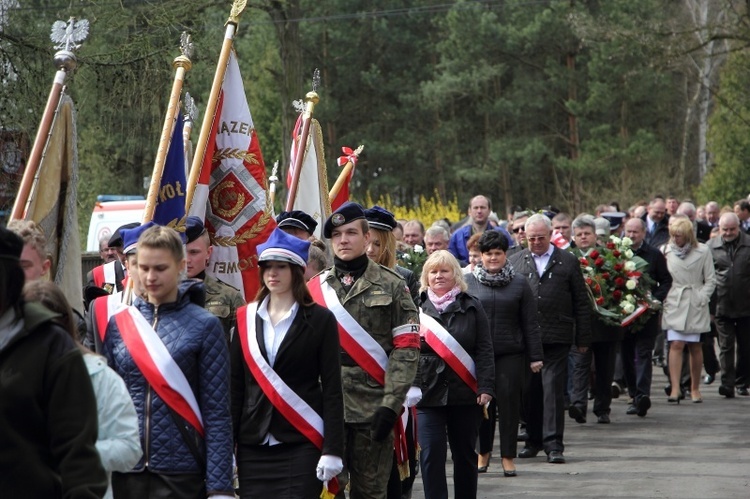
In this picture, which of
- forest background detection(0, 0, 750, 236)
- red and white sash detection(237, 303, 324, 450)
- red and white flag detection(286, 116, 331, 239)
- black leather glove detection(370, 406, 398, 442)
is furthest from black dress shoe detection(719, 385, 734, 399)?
forest background detection(0, 0, 750, 236)

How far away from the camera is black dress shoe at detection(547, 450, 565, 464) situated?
12094mm

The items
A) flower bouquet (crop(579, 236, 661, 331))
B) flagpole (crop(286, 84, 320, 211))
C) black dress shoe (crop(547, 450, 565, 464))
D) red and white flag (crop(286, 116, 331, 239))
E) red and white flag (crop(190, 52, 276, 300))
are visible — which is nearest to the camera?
red and white flag (crop(190, 52, 276, 300))

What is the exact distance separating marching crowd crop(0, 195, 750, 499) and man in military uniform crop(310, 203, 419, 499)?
1cm

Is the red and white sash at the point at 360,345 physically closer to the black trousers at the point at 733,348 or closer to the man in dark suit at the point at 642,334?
the man in dark suit at the point at 642,334

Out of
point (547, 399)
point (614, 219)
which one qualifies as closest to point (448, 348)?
point (547, 399)

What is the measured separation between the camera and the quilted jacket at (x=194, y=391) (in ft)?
18.3

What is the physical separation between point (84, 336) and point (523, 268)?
741cm

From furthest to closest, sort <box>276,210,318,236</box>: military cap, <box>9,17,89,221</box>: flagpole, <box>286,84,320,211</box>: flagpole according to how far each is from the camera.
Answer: <box>286,84,320,211</box>: flagpole → <box>276,210,318,236</box>: military cap → <box>9,17,89,221</box>: flagpole

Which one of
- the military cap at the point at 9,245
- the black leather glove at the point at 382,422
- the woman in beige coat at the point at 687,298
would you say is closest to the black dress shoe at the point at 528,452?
the woman in beige coat at the point at 687,298

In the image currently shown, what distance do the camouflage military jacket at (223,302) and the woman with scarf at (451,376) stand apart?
1.67 metres

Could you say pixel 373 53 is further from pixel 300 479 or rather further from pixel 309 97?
pixel 300 479

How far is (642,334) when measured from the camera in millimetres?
15492

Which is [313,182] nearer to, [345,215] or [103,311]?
[345,215]

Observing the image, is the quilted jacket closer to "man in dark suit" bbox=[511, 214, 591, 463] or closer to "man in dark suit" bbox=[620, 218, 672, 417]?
"man in dark suit" bbox=[511, 214, 591, 463]
